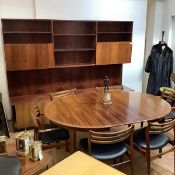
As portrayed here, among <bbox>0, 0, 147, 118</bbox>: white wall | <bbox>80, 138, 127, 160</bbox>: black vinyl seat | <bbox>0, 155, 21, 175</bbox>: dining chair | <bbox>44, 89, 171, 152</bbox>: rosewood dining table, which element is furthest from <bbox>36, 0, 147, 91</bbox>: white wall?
<bbox>0, 155, 21, 175</bbox>: dining chair

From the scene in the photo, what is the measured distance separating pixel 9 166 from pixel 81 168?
544mm

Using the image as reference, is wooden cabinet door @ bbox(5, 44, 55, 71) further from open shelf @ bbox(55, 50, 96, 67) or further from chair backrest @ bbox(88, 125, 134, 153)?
chair backrest @ bbox(88, 125, 134, 153)

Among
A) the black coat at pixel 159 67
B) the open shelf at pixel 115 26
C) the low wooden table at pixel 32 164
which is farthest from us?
the black coat at pixel 159 67

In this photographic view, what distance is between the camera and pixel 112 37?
4.22m

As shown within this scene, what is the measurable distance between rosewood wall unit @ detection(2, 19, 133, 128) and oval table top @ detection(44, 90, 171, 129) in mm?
930

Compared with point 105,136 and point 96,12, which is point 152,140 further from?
point 96,12

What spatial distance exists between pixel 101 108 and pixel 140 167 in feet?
2.87

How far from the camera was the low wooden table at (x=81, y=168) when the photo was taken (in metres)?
1.23

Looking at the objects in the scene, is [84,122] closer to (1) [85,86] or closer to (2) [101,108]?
(2) [101,108]

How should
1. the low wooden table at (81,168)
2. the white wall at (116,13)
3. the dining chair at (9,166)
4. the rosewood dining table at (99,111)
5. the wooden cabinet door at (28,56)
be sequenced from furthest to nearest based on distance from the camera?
the white wall at (116,13) → the wooden cabinet door at (28,56) → the rosewood dining table at (99,111) → the dining chair at (9,166) → the low wooden table at (81,168)

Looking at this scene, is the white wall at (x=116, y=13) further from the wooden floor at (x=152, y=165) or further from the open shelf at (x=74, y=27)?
the wooden floor at (x=152, y=165)

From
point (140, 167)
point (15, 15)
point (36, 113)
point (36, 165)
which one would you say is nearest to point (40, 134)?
point (36, 113)

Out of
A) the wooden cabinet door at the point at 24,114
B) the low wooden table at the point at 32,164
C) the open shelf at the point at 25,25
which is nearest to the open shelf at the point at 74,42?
the open shelf at the point at 25,25

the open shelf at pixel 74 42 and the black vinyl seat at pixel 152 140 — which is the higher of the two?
the open shelf at pixel 74 42
